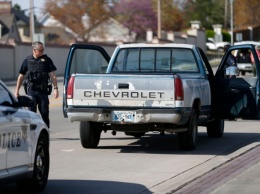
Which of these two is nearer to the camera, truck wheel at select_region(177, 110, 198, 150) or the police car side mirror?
the police car side mirror

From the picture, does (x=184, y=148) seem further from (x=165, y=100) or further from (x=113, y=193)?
(x=113, y=193)

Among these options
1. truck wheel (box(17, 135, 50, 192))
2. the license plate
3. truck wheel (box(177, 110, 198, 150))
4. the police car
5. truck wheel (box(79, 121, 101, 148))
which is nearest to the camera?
the police car

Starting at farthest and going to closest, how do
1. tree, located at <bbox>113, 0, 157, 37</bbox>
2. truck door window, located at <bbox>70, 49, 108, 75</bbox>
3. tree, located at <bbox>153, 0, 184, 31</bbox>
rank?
tree, located at <bbox>153, 0, 184, 31</bbox>, tree, located at <bbox>113, 0, 157, 37</bbox>, truck door window, located at <bbox>70, 49, 108, 75</bbox>

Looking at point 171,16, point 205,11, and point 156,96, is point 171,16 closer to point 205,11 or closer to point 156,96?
point 205,11

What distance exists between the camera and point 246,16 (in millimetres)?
114188

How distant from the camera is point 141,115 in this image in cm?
1503

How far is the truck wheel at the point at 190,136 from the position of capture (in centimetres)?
1561

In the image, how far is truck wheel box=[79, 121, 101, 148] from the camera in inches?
627

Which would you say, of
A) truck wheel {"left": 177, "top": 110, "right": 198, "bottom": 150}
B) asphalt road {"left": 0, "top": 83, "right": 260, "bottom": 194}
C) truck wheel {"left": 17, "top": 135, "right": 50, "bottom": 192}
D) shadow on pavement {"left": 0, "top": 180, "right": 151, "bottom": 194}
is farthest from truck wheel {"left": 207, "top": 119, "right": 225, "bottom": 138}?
truck wheel {"left": 17, "top": 135, "right": 50, "bottom": 192}

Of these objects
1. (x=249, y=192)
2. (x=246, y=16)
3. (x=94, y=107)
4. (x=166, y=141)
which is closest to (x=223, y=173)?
(x=249, y=192)

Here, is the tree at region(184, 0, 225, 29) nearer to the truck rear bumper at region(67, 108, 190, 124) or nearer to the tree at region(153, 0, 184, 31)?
the tree at region(153, 0, 184, 31)

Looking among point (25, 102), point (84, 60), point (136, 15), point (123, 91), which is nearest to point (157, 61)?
point (123, 91)

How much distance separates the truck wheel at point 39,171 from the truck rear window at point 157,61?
21.6ft

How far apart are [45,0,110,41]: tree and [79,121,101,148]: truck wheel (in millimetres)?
88740
